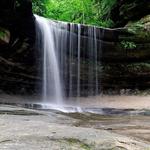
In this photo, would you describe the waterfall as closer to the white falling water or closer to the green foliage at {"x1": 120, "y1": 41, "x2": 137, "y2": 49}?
the white falling water

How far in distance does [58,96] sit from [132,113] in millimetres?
4803

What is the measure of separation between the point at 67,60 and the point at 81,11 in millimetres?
9590

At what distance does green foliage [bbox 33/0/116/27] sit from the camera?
23.2m

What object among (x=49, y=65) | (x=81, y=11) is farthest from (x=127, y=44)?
(x=81, y=11)

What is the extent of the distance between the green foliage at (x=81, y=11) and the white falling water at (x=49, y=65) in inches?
215

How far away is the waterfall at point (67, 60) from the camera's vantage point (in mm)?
16859

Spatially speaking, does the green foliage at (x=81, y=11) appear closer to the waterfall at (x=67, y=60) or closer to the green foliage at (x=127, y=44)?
the green foliage at (x=127, y=44)

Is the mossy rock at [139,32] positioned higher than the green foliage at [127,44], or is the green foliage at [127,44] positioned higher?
the mossy rock at [139,32]

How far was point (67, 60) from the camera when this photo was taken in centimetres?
1775

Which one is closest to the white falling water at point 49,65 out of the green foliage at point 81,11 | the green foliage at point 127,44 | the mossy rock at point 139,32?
the green foliage at point 127,44

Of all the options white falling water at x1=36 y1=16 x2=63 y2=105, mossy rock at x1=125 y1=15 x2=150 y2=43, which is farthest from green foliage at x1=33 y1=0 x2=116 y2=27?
white falling water at x1=36 y1=16 x2=63 y2=105

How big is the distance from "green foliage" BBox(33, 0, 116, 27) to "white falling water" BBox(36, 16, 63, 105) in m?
5.46

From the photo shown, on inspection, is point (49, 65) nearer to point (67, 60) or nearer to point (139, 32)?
point (67, 60)

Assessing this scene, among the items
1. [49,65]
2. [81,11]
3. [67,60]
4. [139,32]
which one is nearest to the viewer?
[49,65]
